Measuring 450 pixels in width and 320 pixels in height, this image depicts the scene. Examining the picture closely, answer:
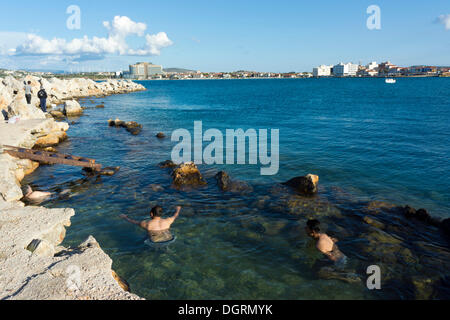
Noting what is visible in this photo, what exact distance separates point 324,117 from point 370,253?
34.1 m

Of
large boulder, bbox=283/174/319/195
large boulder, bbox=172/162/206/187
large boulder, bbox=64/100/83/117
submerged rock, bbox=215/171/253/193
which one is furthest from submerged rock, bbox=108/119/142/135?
large boulder, bbox=283/174/319/195

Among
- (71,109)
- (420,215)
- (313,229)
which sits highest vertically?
(71,109)

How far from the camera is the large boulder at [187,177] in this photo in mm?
14133

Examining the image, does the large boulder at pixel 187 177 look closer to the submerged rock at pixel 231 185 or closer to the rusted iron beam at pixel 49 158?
the submerged rock at pixel 231 185

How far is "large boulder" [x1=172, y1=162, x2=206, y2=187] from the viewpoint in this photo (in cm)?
1413

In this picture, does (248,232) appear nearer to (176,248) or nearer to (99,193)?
(176,248)

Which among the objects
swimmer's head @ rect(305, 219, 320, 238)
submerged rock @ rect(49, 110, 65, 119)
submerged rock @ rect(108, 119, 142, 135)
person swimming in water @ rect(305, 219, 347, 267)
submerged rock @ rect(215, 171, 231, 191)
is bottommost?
person swimming in water @ rect(305, 219, 347, 267)

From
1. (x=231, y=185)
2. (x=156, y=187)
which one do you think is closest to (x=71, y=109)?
(x=156, y=187)

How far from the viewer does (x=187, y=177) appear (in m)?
14.4

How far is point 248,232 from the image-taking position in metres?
9.83

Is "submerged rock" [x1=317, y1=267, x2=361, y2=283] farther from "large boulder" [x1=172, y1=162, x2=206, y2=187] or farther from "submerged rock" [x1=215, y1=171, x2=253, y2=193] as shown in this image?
"large boulder" [x1=172, y1=162, x2=206, y2=187]

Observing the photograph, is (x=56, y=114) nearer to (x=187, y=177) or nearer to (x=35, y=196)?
(x=35, y=196)

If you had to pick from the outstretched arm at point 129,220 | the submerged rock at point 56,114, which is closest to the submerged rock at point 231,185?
the outstretched arm at point 129,220
